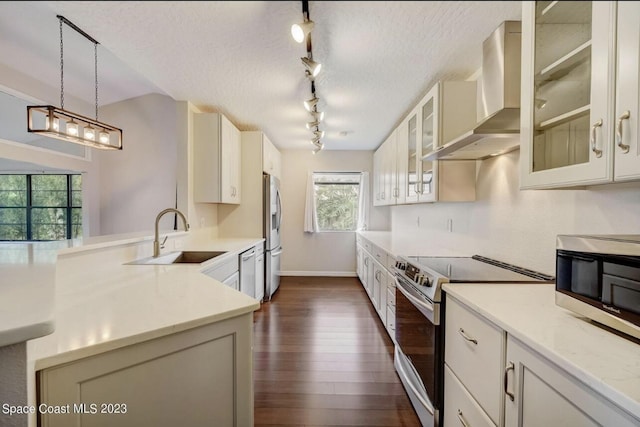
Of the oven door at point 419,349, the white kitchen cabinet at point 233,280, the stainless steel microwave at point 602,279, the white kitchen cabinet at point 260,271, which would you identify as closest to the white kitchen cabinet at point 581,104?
the stainless steel microwave at point 602,279

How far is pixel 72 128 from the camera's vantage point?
2.30 m

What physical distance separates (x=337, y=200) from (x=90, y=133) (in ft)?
12.0

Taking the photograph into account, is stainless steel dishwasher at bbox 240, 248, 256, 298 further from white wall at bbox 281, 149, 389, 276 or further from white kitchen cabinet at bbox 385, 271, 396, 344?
white wall at bbox 281, 149, 389, 276

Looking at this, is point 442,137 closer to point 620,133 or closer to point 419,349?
point 620,133

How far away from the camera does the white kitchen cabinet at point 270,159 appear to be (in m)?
3.73

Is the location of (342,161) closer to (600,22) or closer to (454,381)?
(454,381)

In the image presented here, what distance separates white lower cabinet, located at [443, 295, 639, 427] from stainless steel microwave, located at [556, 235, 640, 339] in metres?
0.25

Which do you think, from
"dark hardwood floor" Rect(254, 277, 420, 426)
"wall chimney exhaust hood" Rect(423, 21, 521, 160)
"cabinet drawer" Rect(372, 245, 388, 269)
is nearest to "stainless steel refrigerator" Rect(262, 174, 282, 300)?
"dark hardwood floor" Rect(254, 277, 420, 426)

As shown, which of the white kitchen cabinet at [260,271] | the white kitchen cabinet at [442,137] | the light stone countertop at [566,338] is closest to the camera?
the light stone countertop at [566,338]

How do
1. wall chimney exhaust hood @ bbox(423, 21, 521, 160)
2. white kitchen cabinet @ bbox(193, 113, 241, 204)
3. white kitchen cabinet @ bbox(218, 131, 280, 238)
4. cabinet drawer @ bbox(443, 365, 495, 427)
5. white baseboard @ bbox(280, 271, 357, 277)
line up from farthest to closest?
white baseboard @ bbox(280, 271, 357, 277), white kitchen cabinet @ bbox(218, 131, 280, 238), white kitchen cabinet @ bbox(193, 113, 241, 204), wall chimney exhaust hood @ bbox(423, 21, 521, 160), cabinet drawer @ bbox(443, 365, 495, 427)

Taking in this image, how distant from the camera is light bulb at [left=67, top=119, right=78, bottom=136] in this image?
2.28m

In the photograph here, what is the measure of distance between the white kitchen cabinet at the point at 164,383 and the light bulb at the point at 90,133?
248cm

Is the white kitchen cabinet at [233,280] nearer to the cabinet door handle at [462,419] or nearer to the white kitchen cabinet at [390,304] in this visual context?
the white kitchen cabinet at [390,304]

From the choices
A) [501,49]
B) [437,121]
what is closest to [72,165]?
[437,121]
